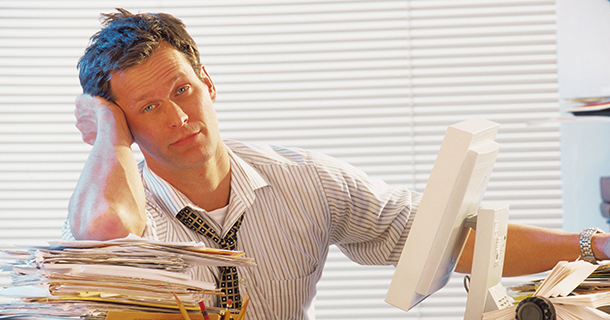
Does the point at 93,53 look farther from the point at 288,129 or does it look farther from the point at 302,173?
the point at 288,129

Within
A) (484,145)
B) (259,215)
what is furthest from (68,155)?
(484,145)

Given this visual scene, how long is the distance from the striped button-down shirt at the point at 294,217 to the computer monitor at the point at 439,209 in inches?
26.7

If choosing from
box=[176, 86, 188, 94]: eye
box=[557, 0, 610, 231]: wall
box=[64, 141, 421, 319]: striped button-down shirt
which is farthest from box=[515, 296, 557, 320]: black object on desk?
box=[557, 0, 610, 231]: wall

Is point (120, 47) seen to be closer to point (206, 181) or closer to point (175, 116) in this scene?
point (175, 116)

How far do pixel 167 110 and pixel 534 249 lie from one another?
97cm

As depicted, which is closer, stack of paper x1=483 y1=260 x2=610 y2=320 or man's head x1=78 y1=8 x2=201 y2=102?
stack of paper x1=483 y1=260 x2=610 y2=320

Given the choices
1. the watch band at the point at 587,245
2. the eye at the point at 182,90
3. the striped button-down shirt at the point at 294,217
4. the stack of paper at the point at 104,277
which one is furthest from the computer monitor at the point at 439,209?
the eye at the point at 182,90

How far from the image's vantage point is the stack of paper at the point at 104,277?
2.62 ft

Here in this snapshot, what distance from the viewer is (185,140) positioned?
4.40 feet

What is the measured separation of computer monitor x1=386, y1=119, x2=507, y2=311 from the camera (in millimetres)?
755

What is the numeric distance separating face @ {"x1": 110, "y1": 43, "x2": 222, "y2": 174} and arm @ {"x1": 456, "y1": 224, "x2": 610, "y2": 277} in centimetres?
74

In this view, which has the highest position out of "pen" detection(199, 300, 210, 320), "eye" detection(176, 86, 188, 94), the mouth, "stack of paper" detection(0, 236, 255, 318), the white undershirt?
"eye" detection(176, 86, 188, 94)

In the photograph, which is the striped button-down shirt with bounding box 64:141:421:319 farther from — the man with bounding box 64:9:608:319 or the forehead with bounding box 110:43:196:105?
the forehead with bounding box 110:43:196:105

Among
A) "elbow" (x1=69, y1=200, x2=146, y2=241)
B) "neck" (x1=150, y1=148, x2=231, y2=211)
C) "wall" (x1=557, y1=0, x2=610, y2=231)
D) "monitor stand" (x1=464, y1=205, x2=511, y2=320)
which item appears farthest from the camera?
"wall" (x1=557, y1=0, x2=610, y2=231)
